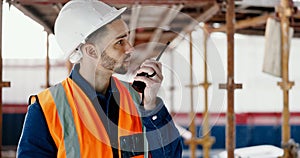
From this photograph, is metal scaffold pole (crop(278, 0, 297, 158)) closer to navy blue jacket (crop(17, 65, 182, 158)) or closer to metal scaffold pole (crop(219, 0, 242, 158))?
metal scaffold pole (crop(219, 0, 242, 158))

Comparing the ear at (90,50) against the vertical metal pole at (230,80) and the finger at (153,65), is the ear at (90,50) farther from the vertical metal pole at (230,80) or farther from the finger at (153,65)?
the vertical metal pole at (230,80)

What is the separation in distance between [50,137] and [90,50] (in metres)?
0.40

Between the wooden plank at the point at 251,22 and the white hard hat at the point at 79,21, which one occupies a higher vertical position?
the wooden plank at the point at 251,22

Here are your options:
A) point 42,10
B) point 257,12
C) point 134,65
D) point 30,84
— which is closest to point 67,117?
point 134,65

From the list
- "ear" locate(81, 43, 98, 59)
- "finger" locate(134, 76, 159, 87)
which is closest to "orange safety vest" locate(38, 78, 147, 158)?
"ear" locate(81, 43, 98, 59)

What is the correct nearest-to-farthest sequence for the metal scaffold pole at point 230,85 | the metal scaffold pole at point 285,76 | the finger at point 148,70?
the finger at point 148,70, the metal scaffold pole at point 230,85, the metal scaffold pole at point 285,76

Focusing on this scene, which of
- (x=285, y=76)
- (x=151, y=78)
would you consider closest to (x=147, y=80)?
(x=151, y=78)

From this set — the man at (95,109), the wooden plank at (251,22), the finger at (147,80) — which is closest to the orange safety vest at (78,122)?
the man at (95,109)

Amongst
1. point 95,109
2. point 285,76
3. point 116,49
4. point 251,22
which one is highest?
point 251,22

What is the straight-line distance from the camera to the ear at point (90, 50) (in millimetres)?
1957

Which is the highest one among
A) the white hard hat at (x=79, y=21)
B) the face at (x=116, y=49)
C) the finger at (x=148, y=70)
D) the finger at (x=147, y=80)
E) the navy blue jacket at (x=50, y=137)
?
the white hard hat at (x=79, y=21)

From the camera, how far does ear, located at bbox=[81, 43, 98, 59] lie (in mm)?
1957

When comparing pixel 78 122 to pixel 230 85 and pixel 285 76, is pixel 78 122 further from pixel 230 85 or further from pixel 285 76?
pixel 285 76

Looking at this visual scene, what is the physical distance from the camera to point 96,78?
2059mm
